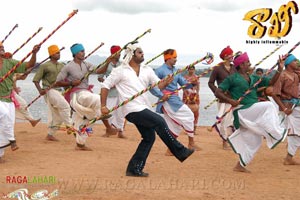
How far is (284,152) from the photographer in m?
11.0

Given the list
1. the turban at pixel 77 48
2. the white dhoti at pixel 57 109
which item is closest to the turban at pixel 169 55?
the turban at pixel 77 48

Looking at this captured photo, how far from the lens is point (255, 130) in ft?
26.5

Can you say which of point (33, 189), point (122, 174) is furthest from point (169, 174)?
point (33, 189)

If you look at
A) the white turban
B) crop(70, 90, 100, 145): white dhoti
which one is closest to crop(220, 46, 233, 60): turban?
crop(70, 90, 100, 145): white dhoti

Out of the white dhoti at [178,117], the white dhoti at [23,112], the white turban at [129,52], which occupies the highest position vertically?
the white turban at [129,52]

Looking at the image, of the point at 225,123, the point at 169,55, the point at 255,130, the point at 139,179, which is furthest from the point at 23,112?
the point at 255,130

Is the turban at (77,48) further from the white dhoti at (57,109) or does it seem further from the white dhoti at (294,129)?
the white dhoti at (294,129)

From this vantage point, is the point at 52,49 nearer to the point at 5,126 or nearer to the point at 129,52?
the point at 5,126

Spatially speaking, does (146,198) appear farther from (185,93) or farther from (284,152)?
(185,93)

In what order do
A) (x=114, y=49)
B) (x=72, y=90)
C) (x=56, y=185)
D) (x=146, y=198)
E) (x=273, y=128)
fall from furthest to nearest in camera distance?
(x=114, y=49), (x=72, y=90), (x=273, y=128), (x=56, y=185), (x=146, y=198)

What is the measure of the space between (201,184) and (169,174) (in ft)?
2.65

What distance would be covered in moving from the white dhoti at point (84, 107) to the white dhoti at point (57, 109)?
859 millimetres

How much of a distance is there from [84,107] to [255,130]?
3333 mm

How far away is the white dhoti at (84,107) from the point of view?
9961mm
